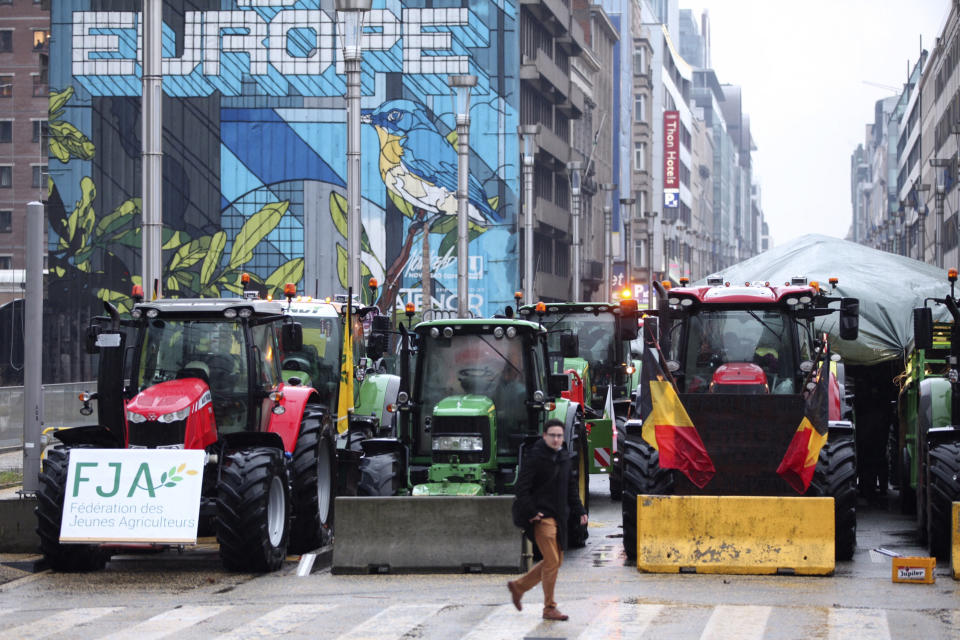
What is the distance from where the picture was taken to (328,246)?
7288 cm

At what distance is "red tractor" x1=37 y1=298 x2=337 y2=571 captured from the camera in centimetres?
1538

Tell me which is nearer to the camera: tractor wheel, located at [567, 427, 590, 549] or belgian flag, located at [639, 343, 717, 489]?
belgian flag, located at [639, 343, 717, 489]

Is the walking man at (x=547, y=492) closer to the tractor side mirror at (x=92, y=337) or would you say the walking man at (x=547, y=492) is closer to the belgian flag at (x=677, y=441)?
the belgian flag at (x=677, y=441)

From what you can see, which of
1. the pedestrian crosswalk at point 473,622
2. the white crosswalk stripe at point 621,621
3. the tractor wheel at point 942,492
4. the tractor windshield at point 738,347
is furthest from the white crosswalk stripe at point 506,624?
the tractor windshield at point 738,347

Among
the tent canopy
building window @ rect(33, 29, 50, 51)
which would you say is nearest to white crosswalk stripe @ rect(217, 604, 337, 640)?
the tent canopy

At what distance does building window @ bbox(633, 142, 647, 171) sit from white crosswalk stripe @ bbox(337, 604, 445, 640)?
119446mm

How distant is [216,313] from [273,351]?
1119mm

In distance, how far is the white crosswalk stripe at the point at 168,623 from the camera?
39.5ft

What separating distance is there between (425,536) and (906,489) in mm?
9135

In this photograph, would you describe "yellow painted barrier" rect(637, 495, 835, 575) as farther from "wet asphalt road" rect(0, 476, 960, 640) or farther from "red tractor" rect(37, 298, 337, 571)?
"red tractor" rect(37, 298, 337, 571)

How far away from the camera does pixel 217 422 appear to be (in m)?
16.3

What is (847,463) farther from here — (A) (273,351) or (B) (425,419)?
(A) (273,351)

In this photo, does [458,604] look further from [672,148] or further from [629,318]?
[672,148]

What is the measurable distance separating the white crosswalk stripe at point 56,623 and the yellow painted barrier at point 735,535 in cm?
508
